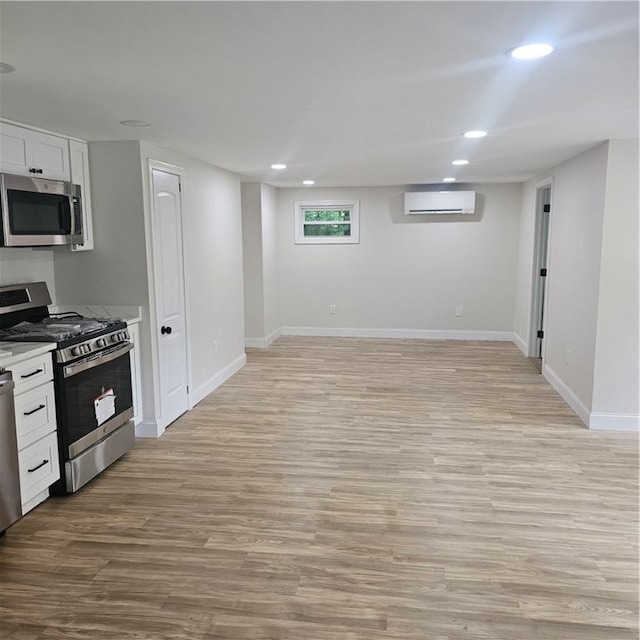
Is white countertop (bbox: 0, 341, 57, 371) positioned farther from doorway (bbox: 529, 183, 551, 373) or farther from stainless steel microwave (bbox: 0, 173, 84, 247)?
doorway (bbox: 529, 183, 551, 373)

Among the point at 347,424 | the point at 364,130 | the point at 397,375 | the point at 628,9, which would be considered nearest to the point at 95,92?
the point at 364,130

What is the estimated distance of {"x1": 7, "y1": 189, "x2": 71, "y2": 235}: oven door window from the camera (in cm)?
322

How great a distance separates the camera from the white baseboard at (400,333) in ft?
26.5

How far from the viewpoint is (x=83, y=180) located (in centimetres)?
403

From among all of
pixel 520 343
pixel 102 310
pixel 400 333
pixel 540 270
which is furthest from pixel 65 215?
pixel 520 343

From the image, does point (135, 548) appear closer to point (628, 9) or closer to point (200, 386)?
point (200, 386)

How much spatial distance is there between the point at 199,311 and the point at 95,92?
2723 millimetres

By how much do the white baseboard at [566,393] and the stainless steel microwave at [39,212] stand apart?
13.8ft

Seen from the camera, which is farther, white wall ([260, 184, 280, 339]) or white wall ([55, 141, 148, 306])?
white wall ([260, 184, 280, 339])

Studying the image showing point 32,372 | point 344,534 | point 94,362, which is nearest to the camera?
point 344,534

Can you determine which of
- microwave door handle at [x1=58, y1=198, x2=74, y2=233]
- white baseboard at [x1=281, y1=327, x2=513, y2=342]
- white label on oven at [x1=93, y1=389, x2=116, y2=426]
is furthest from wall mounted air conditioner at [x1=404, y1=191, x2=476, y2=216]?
white label on oven at [x1=93, y1=389, x2=116, y2=426]

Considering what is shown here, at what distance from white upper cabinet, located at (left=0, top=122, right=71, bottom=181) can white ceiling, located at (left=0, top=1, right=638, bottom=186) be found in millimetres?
128

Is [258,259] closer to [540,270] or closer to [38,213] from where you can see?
[540,270]

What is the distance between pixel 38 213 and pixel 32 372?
3.44ft
